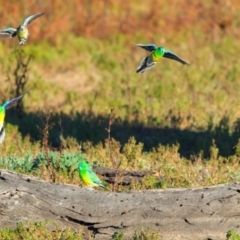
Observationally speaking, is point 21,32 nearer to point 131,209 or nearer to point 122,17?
point 131,209

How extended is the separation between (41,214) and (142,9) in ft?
39.3

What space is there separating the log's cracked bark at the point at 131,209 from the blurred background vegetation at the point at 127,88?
1.14 m

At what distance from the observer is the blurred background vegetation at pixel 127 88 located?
10.1m

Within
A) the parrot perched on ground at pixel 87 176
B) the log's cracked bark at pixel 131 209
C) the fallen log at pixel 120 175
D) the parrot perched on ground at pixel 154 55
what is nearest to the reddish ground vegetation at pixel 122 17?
the fallen log at pixel 120 175

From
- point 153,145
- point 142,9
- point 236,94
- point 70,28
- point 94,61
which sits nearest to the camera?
point 153,145

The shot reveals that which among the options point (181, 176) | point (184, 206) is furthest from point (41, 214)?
point (181, 176)

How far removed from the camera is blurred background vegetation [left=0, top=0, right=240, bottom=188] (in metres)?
10.1

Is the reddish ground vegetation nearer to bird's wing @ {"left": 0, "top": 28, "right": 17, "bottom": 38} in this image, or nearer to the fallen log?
the fallen log

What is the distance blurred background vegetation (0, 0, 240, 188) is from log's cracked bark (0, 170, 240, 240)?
1.14m

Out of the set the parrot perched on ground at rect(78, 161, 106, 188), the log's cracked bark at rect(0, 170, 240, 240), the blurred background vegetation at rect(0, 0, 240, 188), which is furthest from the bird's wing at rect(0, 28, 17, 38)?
the log's cracked bark at rect(0, 170, 240, 240)

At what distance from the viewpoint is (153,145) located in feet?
37.5

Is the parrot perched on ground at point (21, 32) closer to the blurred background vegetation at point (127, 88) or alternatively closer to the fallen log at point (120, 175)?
the blurred background vegetation at point (127, 88)

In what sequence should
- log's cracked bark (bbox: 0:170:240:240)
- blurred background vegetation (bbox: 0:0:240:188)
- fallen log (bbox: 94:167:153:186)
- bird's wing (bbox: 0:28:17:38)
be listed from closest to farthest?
log's cracked bark (bbox: 0:170:240:240)
bird's wing (bbox: 0:28:17:38)
fallen log (bbox: 94:167:153:186)
blurred background vegetation (bbox: 0:0:240:188)

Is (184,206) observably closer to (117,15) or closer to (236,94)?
(236,94)
